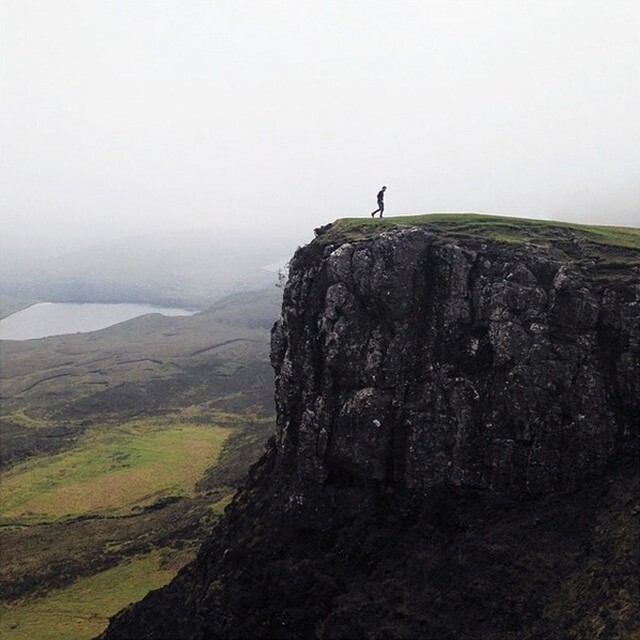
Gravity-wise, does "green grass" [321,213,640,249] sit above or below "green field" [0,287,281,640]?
above

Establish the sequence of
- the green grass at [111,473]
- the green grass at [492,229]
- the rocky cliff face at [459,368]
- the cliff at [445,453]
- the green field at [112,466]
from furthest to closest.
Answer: the green grass at [111,473], the green field at [112,466], the green grass at [492,229], the rocky cliff face at [459,368], the cliff at [445,453]

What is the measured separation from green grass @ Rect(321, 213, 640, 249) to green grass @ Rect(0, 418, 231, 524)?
48212mm

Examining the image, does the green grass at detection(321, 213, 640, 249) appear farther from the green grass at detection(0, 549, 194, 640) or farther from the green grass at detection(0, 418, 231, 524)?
the green grass at detection(0, 418, 231, 524)

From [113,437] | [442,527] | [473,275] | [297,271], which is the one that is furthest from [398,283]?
[113,437]

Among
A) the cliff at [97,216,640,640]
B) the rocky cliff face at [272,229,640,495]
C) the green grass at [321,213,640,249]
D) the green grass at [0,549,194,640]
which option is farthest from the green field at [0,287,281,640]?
the green grass at [321,213,640,249]

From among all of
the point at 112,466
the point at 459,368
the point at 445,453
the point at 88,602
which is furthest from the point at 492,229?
the point at 112,466

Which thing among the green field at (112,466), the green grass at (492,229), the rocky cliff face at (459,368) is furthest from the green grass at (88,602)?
the green grass at (492,229)

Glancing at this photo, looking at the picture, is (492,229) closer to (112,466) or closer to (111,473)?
(111,473)

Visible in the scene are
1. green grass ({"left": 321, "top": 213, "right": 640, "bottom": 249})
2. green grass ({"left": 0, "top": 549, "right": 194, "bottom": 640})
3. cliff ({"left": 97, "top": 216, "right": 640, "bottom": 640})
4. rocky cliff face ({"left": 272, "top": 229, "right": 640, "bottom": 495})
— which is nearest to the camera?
cliff ({"left": 97, "top": 216, "right": 640, "bottom": 640})

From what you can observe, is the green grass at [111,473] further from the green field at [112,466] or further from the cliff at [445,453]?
the cliff at [445,453]

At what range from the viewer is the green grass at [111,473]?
6919cm

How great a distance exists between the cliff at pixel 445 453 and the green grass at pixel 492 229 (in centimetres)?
24

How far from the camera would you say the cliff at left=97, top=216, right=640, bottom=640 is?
25562 millimetres

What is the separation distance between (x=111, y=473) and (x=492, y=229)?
68.4 meters
